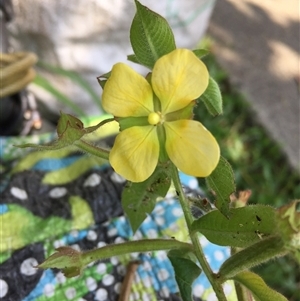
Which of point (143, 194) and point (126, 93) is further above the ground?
point (126, 93)

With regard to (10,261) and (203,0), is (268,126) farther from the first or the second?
(10,261)

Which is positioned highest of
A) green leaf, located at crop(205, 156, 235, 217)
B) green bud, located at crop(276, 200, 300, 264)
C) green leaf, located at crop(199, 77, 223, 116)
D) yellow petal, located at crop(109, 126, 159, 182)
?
green bud, located at crop(276, 200, 300, 264)

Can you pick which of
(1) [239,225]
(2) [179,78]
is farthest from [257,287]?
(2) [179,78]

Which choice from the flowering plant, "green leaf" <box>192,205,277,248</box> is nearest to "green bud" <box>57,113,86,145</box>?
the flowering plant

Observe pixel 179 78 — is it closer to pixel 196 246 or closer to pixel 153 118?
pixel 153 118

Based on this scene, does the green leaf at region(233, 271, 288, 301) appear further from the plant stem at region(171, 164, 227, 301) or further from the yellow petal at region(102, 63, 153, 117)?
the yellow petal at region(102, 63, 153, 117)

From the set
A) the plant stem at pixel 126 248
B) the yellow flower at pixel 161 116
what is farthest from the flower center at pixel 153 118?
the plant stem at pixel 126 248
